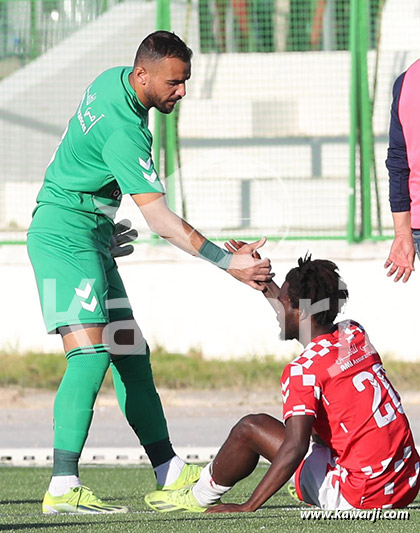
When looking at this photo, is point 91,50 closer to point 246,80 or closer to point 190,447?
point 246,80

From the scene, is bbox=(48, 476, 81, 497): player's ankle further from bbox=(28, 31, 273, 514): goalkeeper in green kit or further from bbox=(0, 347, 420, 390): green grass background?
bbox=(0, 347, 420, 390): green grass background

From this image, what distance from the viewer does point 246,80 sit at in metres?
11.6

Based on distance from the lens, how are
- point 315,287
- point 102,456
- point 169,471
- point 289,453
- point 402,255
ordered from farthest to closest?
point 102,456
point 169,471
point 402,255
point 315,287
point 289,453

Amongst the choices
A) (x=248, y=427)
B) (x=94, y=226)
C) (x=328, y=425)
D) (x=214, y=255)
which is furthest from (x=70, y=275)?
(x=328, y=425)

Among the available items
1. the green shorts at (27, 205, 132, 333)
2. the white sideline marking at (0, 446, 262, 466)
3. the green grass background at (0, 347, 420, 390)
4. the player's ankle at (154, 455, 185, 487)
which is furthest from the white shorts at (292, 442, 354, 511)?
the green grass background at (0, 347, 420, 390)

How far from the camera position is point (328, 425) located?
15.4 ft

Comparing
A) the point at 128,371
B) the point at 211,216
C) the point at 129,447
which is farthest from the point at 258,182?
the point at 128,371

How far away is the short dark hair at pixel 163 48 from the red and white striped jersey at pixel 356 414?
1.33 m

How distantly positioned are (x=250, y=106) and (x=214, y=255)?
6.59 metres

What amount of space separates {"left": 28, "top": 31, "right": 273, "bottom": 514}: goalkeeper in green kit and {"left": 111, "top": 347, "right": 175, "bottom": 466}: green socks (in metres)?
0.33

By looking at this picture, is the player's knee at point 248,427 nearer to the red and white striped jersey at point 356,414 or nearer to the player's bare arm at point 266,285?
the red and white striped jersey at point 356,414

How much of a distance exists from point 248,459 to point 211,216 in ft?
20.9

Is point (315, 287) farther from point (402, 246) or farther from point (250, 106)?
point (250, 106)

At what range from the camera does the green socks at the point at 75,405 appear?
508 cm
